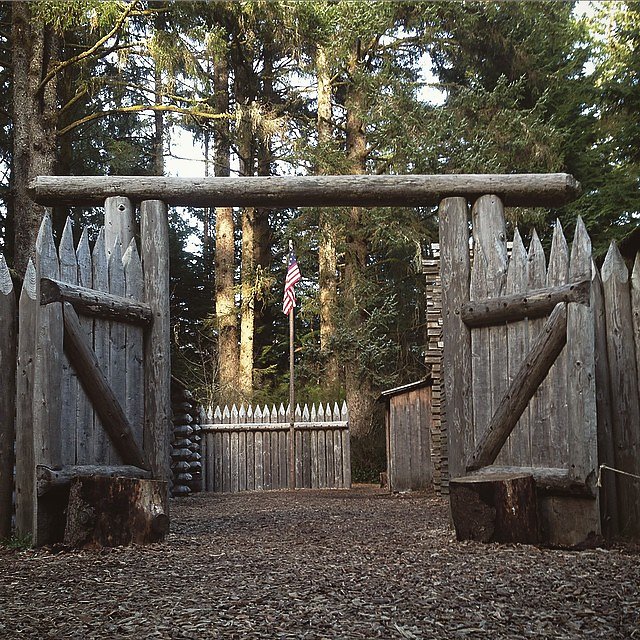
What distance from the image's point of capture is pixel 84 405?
6.69m

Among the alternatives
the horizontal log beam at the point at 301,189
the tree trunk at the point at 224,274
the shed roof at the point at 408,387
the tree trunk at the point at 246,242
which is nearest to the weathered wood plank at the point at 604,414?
the horizontal log beam at the point at 301,189

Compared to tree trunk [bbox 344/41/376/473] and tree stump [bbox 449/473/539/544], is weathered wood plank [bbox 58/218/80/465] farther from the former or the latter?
tree trunk [bbox 344/41/376/473]

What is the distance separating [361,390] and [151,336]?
1437 centimetres

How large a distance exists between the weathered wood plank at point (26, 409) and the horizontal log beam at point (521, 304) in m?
3.62

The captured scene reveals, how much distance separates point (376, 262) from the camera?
23.2 metres

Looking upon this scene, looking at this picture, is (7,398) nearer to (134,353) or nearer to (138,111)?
(134,353)

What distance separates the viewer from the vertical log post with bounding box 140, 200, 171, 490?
7.54 metres

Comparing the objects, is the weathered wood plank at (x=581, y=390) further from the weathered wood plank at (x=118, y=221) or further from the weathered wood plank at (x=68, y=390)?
the weathered wood plank at (x=118, y=221)

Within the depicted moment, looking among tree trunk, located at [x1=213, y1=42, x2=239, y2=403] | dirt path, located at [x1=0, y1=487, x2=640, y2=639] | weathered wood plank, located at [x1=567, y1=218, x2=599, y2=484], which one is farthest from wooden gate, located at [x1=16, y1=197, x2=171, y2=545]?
tree trunk, located at [x1=213, y1=42, x2=239, y2=403]

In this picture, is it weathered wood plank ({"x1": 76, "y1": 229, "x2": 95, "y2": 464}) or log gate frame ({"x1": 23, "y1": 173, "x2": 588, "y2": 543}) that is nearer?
weathered wood plank ({"x1": 76, "y1": 229, "x2": 95, "y2": 464})

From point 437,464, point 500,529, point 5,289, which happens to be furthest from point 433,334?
point 5,289

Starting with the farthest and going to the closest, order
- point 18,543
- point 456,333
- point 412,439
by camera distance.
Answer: point 412,439
point 456,333
point 18,543

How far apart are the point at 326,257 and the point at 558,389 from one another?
53.5 feet

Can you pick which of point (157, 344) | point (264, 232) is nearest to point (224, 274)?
point (264, 232)
